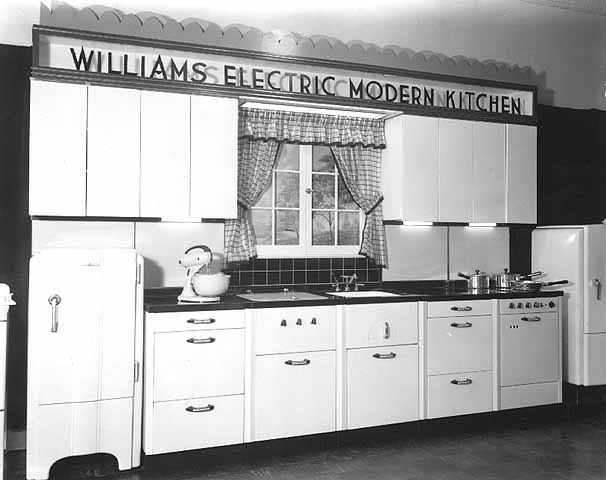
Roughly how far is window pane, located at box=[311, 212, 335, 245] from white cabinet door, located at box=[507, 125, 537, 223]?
144 cm

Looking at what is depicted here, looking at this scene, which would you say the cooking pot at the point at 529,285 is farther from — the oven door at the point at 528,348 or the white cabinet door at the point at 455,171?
the white cabinet door at the point at 455,171

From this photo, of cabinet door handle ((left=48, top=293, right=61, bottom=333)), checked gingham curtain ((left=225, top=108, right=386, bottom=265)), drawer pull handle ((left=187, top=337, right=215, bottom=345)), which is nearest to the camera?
cabinet door handle ((left=48, top=293, right=61, bottom=333))

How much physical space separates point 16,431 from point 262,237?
2.09 m

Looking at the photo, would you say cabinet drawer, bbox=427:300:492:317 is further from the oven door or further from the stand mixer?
the stand mixer

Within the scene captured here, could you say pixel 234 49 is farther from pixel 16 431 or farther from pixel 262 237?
pixel 16 431

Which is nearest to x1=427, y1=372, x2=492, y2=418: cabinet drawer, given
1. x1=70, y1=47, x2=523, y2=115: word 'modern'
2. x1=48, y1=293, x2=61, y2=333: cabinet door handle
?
x1=70, y1=47, x2=523, y2=115: word 'modern'

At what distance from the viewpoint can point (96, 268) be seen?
145 inches

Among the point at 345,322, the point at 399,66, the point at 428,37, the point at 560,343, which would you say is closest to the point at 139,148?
the point at 345,322

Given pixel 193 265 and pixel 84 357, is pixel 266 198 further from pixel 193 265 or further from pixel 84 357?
pixel 84 357

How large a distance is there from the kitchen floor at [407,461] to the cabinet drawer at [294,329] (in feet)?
2.05

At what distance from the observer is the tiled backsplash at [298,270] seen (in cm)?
471

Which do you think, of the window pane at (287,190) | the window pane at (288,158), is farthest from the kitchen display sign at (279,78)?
the window pane at (287,190)

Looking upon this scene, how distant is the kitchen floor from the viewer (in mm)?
3727

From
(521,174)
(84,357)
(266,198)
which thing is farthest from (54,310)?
(521,174)
